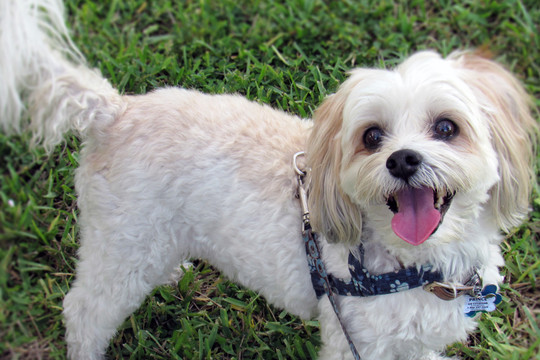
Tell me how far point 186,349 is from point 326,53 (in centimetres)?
284

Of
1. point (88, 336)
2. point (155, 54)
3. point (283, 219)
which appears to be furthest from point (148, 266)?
point (155, 54)

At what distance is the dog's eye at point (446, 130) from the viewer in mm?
2314

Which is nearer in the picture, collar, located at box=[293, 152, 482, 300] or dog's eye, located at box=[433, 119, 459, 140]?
dog's eye, located at box=[433, 119, 459, 140]

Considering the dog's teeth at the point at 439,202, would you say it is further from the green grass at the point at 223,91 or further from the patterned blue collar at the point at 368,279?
the green grass at the point at 223,91

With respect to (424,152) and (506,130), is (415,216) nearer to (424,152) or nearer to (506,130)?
(424,152)

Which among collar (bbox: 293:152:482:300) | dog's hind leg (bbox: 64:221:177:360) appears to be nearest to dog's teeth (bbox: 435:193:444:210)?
collar (bbox: 293:152:482:300)

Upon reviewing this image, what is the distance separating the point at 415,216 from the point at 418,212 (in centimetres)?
2

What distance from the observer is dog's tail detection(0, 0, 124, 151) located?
2121 mm

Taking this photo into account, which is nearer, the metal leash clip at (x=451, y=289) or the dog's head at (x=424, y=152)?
the dog's head at (x=424, y=152)

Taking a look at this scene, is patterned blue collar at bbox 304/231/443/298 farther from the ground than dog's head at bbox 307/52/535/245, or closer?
closer

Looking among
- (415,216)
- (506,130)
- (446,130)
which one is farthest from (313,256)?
(506,130)

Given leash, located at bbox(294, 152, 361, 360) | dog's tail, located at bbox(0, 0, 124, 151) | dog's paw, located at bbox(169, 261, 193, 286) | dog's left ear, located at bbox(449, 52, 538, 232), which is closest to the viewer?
dog's tail, located at bbox(0, 0, 124, 151)

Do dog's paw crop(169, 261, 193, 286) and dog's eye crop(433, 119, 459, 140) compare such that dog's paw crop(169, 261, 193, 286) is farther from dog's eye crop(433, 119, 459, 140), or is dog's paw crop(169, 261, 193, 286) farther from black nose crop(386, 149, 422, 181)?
dog's eye crop(433, 119, 459, 140)

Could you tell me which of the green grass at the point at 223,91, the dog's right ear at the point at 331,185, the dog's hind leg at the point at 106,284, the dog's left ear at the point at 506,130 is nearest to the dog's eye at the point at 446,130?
the dog's left ear at the point at 506,130
